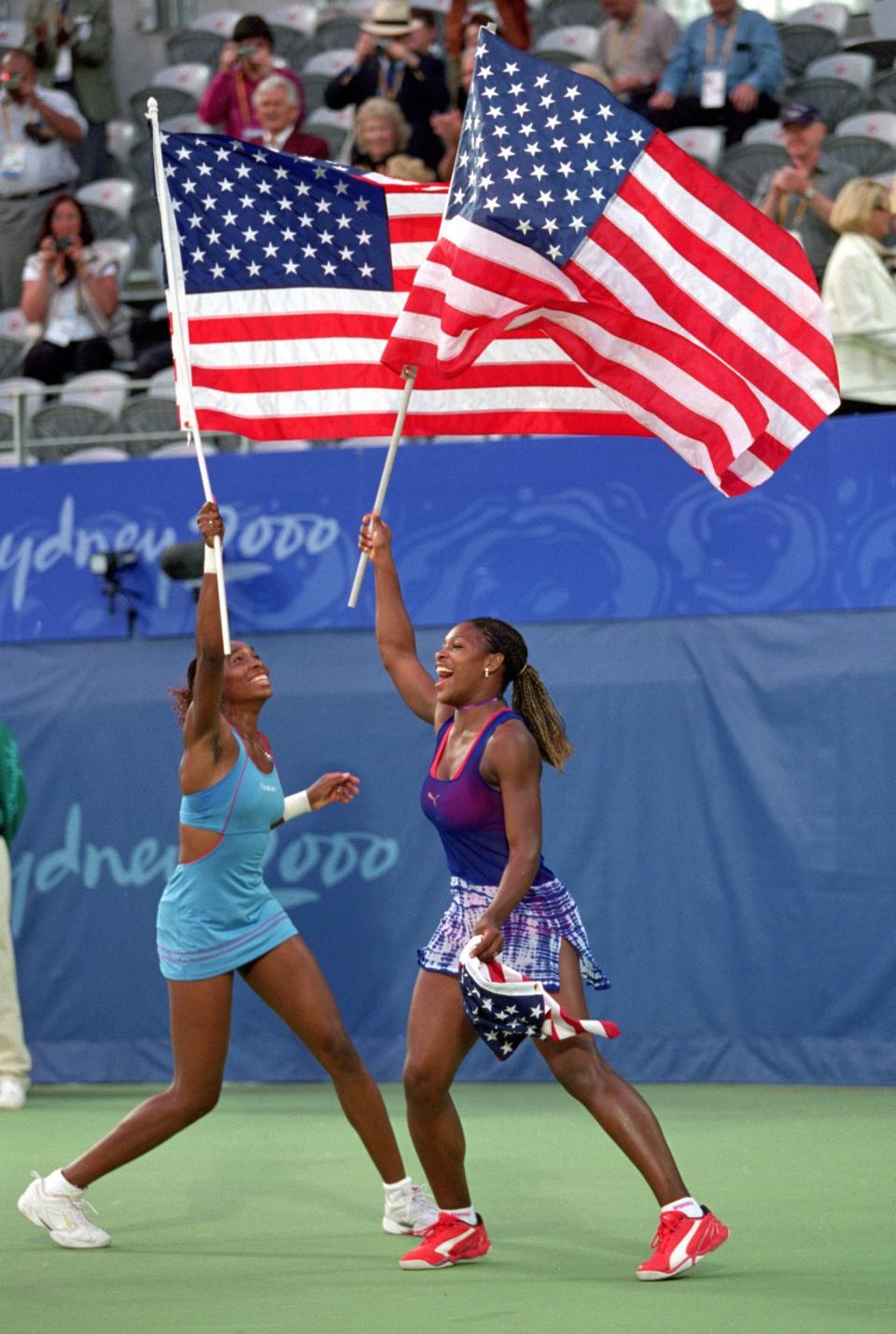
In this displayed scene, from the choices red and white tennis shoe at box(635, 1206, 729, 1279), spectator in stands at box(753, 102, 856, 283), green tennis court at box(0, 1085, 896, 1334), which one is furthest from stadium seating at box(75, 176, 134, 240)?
red and white tennis shoe at box(635, 1206, 729, 1279)

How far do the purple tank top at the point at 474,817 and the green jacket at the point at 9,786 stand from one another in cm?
469

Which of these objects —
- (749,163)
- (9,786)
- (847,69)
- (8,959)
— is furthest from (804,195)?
(8,959)

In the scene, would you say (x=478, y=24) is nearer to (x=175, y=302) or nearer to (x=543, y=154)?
(x=543, y=154)

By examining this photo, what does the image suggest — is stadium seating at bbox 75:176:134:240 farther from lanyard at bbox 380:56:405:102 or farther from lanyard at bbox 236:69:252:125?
lanyard at bbox 380:56:405:102

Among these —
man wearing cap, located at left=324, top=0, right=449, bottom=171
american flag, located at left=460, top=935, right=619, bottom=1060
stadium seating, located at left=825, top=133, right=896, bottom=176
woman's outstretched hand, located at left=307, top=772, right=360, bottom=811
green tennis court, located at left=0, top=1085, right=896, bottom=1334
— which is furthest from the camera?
man wearing cap, located at left=324, top=0, right=449, bottom=171

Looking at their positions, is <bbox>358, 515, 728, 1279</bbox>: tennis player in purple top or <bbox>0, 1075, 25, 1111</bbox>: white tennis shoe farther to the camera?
<bbox>0, 1075, 25, 1111</bbox>: white tennis shoe

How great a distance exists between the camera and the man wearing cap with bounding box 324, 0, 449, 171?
12.8 m

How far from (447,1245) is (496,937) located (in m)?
1.03

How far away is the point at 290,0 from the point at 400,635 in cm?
1154

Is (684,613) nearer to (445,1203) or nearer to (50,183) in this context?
(445,1203)

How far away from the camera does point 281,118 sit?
1304cm

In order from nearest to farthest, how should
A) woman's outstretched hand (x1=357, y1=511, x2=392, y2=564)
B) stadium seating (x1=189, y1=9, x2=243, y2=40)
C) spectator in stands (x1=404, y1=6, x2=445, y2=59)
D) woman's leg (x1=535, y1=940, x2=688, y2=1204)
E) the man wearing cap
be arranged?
woman's leg (x1=535, y1=940, x2=688, y2=1204) → woman's outstretched hand (x1=357, y1=511, x2=392, y2=564) → the man wearing cap → spectator in stands (x1=404, y1=6, x2=445, y2=59) → stadium seating (x1=189, y1=9, x2=243, y2=40)

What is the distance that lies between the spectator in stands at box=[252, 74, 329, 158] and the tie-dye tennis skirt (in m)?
7.77

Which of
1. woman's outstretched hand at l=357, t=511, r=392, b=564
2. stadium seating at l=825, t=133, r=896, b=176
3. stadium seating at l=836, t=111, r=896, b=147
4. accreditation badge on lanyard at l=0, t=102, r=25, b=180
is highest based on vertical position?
stadium seating at l=836, t=111, r=896, b=147
